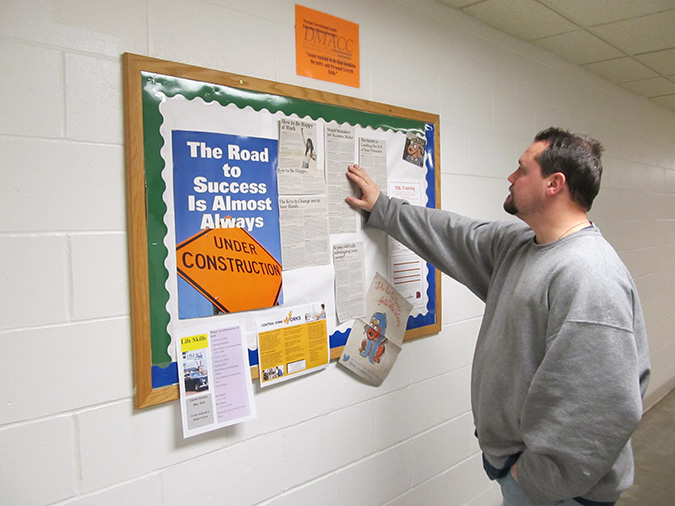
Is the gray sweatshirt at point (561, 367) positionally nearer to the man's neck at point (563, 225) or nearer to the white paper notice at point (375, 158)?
the man's neck at point (563, 225)

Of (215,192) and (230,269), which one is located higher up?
(215,192)

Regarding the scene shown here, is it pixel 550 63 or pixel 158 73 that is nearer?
pixel 158 73

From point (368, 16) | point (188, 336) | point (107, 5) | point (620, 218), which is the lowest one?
point (188, 336)

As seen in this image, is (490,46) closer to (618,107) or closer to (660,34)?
(660,34)

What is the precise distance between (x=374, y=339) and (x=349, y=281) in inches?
9.8

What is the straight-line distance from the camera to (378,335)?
1.77m

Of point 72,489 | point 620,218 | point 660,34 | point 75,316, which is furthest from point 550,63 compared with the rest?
point 72,489

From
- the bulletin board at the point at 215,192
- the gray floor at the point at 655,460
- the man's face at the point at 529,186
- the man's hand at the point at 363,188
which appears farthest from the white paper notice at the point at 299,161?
the gray floor at the point at 655,460

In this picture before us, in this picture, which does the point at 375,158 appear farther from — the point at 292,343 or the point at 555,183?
the point at 292,343

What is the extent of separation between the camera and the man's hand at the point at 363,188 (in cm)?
166

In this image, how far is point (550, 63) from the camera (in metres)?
2.72

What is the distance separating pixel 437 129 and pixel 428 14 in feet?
1.56

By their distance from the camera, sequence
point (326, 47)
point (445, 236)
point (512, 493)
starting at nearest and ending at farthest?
point (512, 493)
point (326, 47)
point (445, 236)

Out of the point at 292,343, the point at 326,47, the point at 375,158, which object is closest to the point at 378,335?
the point at 292,343
